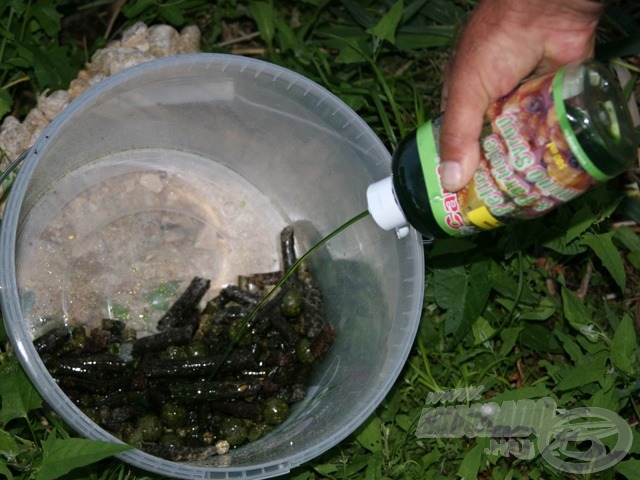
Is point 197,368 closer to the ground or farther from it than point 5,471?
closer to the ground

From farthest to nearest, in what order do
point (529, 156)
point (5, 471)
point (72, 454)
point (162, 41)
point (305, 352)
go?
1. point (162, 41)
2. point (305, 352)
3. point (5, 471)
4. point (72, 454)
5. point (529, 156)

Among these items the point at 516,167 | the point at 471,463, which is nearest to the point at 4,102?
the point at 516,167

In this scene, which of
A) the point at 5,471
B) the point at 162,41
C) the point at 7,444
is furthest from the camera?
the point at 162,41

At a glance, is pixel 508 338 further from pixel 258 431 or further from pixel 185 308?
pixel 185 308

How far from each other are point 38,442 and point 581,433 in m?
1.44

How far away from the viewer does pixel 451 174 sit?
67.6 inches

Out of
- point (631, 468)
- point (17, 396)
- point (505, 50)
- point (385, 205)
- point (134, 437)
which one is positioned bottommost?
point (631, 468)

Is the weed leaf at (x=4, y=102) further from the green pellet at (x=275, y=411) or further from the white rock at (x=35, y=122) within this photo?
the green pellet at (x=275, y=411)

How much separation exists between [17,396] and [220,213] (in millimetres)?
907

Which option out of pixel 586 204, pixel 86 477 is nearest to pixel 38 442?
pixel 86 477

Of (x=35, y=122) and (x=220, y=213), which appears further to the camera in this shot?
(x=220, y=213)

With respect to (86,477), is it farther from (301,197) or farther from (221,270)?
(301,197)

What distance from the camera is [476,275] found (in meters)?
2.42

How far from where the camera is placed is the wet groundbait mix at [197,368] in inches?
89.0
